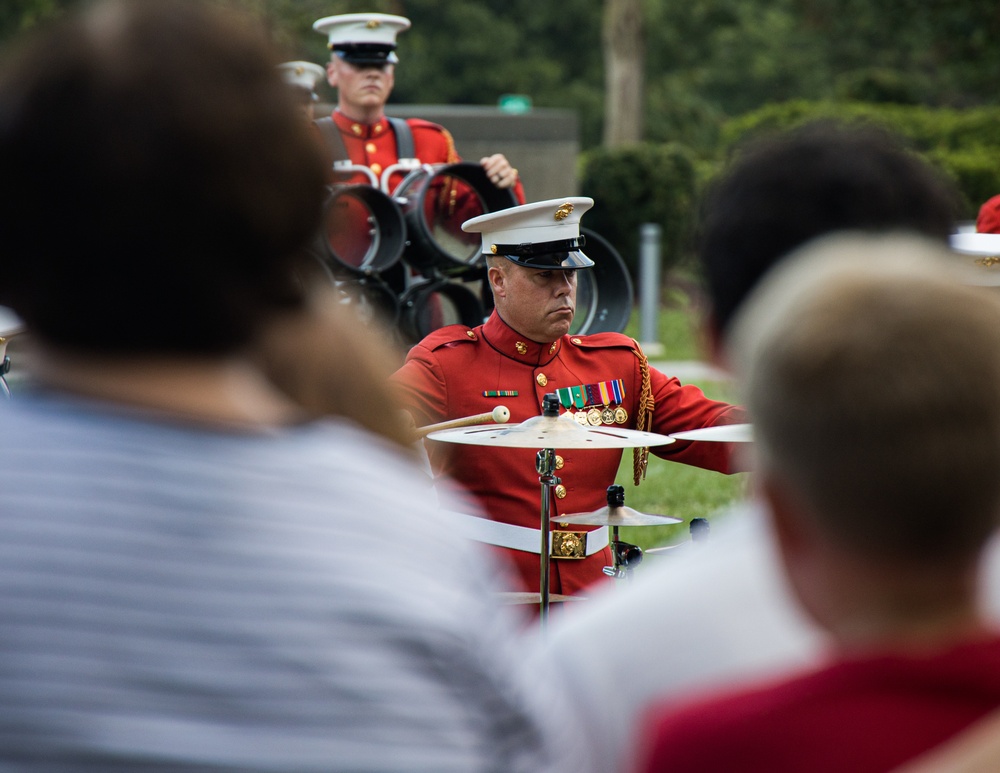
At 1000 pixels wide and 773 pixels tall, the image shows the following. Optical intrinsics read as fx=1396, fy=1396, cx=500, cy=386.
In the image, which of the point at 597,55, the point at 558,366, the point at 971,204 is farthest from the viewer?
the point at 597,55

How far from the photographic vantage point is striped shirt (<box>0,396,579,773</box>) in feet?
3.01

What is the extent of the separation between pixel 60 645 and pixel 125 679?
0.05m

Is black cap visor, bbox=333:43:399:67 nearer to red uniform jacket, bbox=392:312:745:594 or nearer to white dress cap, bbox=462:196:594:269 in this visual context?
white dress cap, bbox=462:196:594:269

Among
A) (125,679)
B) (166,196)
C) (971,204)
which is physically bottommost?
(971,204)

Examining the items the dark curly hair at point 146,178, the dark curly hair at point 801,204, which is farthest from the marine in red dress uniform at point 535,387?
the dark curly hair at point 146,178

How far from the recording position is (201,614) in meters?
0.93

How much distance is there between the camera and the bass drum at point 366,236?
520cm

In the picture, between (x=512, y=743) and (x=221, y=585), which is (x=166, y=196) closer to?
(x=221, y=585)

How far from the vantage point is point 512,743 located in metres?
1.01

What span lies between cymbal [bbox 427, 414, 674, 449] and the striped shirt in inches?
72.4

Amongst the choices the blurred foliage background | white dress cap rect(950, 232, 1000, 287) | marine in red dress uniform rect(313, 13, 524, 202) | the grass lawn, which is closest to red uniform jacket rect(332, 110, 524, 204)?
marine in red dress uniform rect(313, 13, 524, 202)

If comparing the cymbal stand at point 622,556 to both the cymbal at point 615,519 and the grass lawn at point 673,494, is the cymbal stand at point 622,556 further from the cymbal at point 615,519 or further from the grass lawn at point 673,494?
the grass lawn at point 673,494

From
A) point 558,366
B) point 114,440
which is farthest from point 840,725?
point 558,366

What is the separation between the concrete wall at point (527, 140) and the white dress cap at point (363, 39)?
5.57 meters
